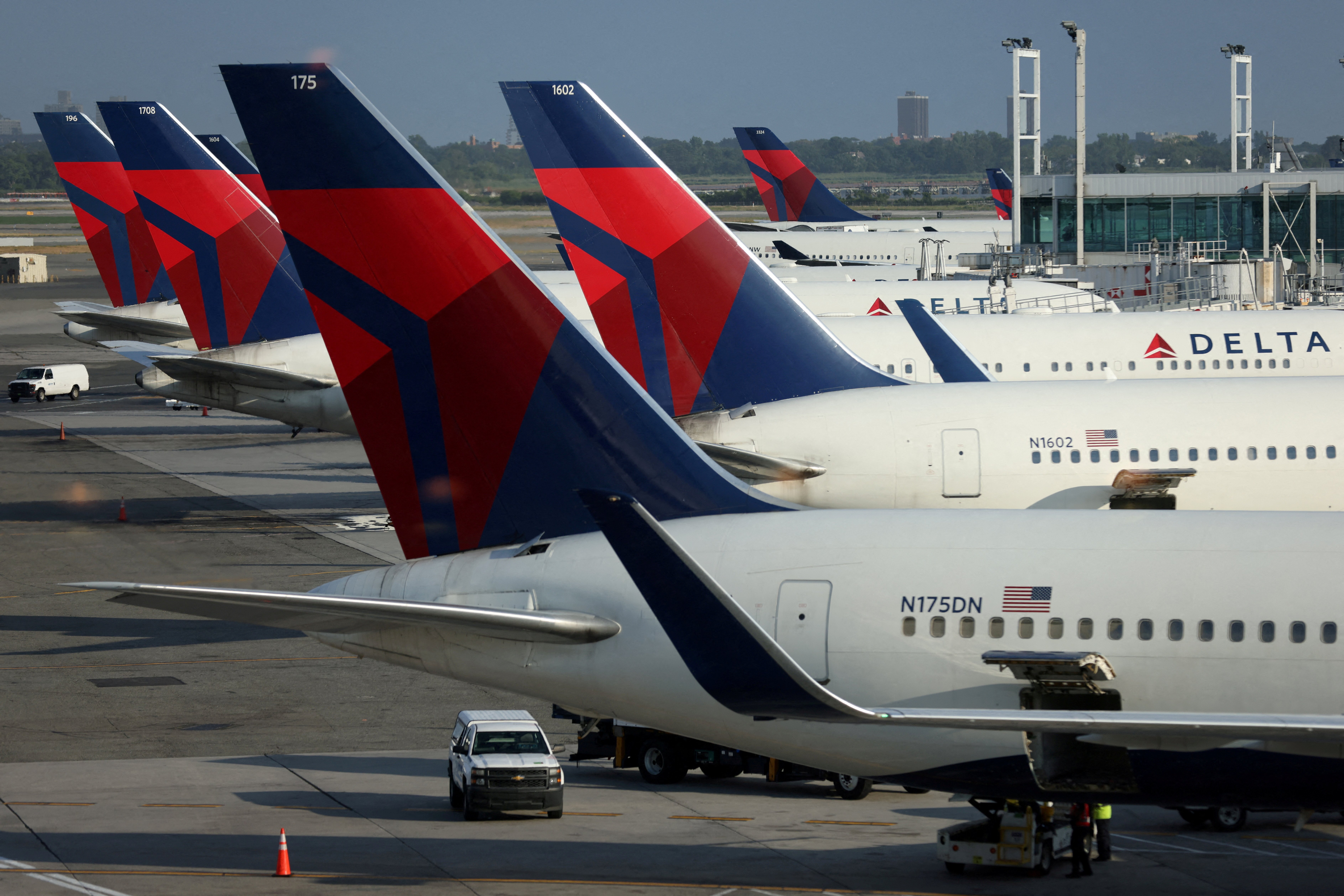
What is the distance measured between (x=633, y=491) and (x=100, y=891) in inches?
317

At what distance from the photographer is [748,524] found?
1755cm

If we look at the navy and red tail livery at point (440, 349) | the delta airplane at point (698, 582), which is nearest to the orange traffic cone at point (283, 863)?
the delta airplane at point (698, 582)

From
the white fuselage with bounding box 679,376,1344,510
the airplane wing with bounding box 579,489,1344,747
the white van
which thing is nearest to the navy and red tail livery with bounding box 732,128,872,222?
the white van

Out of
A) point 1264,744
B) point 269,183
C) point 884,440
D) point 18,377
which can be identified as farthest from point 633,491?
point 18,377

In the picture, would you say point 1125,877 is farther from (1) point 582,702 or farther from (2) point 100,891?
(2) point 100,891

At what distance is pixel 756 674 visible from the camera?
14.2m

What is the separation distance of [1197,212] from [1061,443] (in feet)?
167

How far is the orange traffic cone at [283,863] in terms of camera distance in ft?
63.7

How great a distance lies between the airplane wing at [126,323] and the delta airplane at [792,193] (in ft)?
222

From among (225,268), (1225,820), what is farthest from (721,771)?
(225,268)

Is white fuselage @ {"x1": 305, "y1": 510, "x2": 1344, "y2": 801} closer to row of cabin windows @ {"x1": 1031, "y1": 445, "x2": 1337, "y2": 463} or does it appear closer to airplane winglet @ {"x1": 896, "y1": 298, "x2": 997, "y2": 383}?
row of cabin windows @ {"x1": 1031, "y1": 445, "x2": 1337, "y2": 463}

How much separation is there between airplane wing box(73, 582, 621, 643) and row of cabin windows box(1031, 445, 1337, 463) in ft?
43.9

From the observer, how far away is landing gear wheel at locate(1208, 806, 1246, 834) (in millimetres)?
22469

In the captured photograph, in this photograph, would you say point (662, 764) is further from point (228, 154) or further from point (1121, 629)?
point (228, 154)
